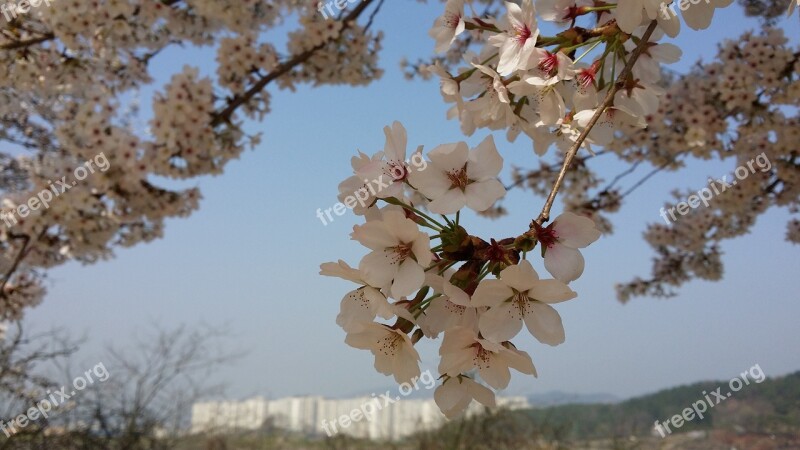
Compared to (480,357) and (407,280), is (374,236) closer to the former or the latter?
(407,280)

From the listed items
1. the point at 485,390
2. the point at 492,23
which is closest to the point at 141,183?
the point at 492,23

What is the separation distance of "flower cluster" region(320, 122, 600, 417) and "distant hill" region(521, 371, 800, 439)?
446cm

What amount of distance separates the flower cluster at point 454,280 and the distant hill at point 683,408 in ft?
14.6

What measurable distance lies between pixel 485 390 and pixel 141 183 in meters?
3.06

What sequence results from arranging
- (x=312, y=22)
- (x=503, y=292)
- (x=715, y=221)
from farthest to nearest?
(x=715, y=221)
(x=312, y=22)
(x=503, y=292)

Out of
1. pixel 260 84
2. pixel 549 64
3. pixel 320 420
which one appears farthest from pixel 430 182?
pixel 320 420

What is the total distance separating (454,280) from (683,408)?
15.5 ft

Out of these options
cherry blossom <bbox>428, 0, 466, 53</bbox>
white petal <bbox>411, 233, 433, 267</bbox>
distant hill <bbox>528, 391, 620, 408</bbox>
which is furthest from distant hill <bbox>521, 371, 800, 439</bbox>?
white petal <bbox>411, 233, 433, 267</bbox>

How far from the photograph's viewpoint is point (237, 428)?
17.0 ft

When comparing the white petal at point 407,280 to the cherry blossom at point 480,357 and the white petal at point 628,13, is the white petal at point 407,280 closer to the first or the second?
the cherry blossom at point 480,357

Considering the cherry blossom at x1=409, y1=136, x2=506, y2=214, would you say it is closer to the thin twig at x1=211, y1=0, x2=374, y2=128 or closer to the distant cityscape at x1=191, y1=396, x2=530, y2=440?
the thin twig at x1=211, y1=0, x2=374, y2=128

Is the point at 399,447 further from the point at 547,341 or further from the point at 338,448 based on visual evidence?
the point at 547,341

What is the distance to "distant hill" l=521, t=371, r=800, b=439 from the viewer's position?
4.31 m

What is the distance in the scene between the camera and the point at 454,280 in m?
0.58
